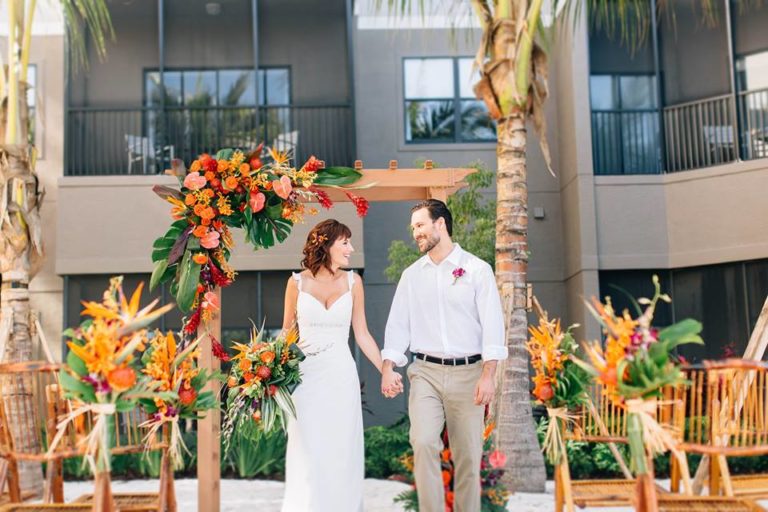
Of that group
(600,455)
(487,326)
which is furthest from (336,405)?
(600,455)

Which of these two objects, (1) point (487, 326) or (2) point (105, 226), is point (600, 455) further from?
(2) point (105, 226)

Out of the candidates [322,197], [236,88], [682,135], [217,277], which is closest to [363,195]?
[322,197]

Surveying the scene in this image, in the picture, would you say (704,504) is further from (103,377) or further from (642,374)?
(103,377)

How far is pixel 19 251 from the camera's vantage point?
980 centimetres

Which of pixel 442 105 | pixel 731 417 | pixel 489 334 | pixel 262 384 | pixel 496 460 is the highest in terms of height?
pixel 442 105

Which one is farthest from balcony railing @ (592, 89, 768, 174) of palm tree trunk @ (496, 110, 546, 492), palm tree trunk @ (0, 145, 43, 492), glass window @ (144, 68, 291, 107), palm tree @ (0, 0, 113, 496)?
palm tree trunk @ (0, 145, 43, 492)

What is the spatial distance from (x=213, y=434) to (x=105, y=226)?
719 centimetres

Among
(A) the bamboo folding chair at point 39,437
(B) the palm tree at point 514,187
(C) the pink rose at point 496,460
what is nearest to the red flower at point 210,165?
(A) the bamboo folding chair at point 39,437

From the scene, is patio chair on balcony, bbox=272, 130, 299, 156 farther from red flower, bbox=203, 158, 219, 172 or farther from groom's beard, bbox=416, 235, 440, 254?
groom's beard, bbox=416, 235, 440, 254

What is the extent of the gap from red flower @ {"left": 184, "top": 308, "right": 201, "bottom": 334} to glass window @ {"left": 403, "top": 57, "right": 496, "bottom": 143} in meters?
8.80

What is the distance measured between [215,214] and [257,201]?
0.33m

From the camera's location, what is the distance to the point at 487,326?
5707 millimetres

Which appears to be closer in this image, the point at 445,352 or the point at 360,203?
the point at 445,352

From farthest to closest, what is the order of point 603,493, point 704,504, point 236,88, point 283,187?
1. point 236,88
2. point 283,187
3. point 603,493
4. point 704,504
